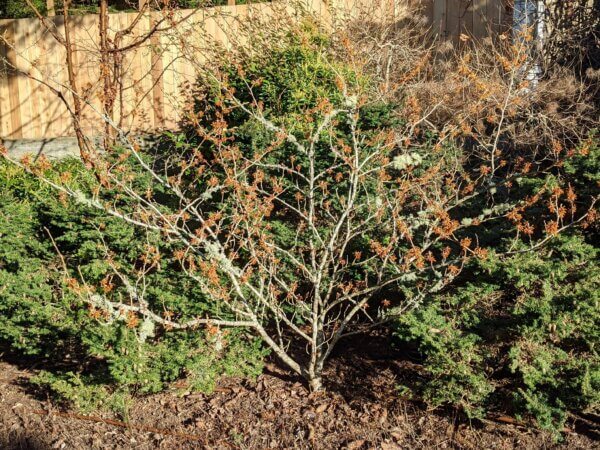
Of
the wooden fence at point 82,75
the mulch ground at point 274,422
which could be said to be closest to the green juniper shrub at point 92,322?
the mulch ground at point 274,422

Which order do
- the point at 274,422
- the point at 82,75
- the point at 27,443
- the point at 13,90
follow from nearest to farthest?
the point at 27,443 → the point at 274,422 → the point at 82,75 → the point at 13,90

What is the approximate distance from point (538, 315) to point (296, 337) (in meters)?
1.94

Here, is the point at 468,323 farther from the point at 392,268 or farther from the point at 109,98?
the point at 109,98

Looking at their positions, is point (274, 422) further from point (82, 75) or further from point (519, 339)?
point (82, 75)

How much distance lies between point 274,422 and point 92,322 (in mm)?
1232

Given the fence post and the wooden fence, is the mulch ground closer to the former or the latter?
the wooden fence

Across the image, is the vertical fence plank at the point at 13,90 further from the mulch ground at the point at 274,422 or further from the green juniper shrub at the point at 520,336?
the green juniper shrub at the point at 520,336

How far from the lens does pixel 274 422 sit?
4340 millimetres

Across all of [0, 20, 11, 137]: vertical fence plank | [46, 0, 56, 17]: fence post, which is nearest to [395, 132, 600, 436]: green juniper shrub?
[0, 20, 11, 137]: vertical fence plank

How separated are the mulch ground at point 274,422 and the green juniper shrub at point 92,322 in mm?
163

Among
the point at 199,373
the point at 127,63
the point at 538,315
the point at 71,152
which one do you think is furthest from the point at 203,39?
the point at 538,315

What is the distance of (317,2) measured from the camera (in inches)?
375

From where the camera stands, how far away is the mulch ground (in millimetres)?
4082

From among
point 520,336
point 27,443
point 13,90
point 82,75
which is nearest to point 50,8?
point 82,75
